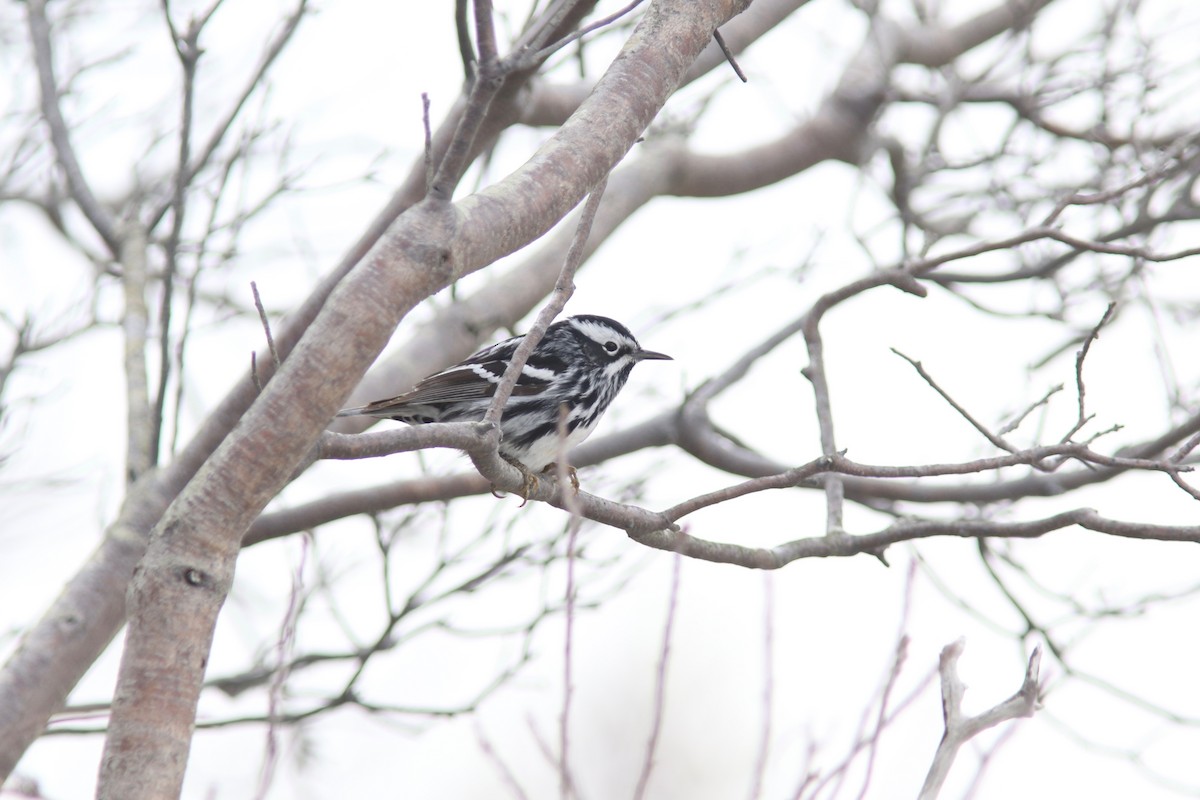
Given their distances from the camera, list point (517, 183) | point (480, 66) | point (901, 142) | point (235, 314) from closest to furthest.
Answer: point (480, 66) → point (517, 183) → point (235, 314) → point (901, 142)

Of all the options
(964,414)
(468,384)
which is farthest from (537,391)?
(964,414)

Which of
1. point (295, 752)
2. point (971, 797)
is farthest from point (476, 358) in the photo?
point (971, 797)

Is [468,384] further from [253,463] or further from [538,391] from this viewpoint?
[253,463]

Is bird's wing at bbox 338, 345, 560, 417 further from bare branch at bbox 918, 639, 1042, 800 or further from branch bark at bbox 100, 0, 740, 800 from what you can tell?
bare branch at bbox 918, 639, 1042, 800

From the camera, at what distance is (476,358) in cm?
607

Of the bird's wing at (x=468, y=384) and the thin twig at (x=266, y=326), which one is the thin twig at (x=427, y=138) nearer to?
the thin twig at (x=266, y=326)

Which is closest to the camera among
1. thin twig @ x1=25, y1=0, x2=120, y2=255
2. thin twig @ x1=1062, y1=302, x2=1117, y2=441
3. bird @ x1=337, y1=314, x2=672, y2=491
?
thin twig @ x1=1062, y1=302, x2=1117, y2=441

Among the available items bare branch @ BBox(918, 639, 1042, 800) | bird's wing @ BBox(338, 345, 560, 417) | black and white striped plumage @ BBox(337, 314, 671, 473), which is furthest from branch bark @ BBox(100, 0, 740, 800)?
bird's wing @ BBox(338, 345, 560, 417)

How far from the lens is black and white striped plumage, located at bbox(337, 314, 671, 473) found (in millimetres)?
5570

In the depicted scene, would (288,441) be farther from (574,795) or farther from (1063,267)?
(1063,267)

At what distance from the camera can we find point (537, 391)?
586cm

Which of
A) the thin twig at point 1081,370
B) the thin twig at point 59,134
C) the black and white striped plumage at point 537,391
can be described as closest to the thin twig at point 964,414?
the thin twig at point 1081,370

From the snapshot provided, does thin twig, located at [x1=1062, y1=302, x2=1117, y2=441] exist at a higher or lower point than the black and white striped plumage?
lower

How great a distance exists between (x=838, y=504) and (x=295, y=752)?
3.94 meters
